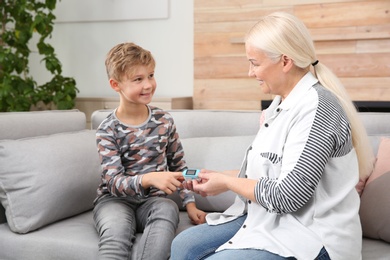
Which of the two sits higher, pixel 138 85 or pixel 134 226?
pixel 138 85

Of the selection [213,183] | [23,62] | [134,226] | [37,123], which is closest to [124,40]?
[23,62]

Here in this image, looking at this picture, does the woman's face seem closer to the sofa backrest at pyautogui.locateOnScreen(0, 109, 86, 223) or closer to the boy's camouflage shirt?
the boy's camouflage shirt

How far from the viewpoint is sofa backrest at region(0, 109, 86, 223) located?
2189 mm

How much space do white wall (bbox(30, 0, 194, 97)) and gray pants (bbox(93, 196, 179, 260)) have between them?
8.44 feet

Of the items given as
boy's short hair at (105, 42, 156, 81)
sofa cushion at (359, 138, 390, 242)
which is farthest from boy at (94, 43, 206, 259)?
sofa cushion at (359, 138, 390, 242)

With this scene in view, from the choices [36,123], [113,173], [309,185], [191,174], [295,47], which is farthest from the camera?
[36,123]

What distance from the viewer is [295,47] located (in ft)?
5.03

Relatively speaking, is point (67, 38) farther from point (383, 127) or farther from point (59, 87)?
point (383, 127)

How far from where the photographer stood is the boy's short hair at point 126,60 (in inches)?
81.7

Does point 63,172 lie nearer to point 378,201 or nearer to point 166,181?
point 166,181

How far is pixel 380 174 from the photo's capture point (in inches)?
75.9

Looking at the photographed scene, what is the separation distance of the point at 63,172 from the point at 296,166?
986 millimetres

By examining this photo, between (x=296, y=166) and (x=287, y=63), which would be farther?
(x=287, y=63)

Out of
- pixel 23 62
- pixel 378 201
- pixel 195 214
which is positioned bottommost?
pixel 195 214
